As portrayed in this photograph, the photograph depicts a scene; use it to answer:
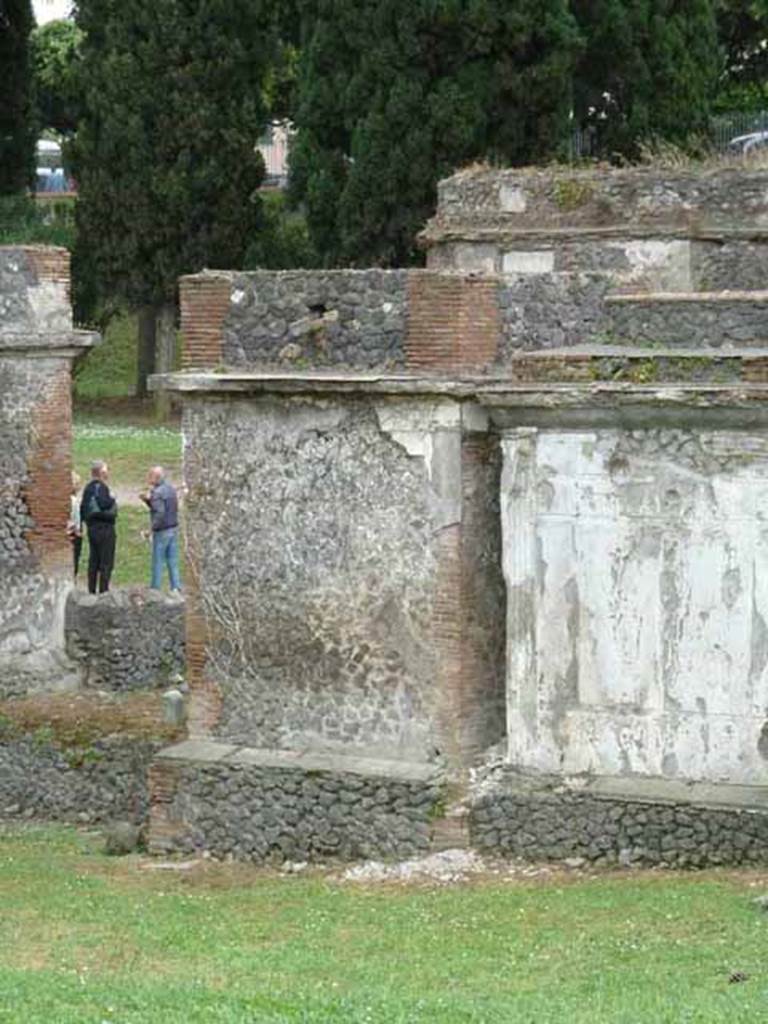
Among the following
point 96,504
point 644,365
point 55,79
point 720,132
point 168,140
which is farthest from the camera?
point 55,79

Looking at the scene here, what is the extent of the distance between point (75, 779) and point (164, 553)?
15.5 feet

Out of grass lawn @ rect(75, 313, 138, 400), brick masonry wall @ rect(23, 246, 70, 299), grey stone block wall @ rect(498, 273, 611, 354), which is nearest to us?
grey stone block wall @ rect(498, 273, 611, 354)

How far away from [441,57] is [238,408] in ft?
57.8

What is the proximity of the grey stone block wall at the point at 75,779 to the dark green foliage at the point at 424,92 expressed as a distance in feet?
51.2

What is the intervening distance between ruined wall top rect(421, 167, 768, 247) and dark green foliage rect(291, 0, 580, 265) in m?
8.54

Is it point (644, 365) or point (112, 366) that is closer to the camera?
point (644, 365)

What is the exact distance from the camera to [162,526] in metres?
22.7

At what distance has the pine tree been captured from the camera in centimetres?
3469

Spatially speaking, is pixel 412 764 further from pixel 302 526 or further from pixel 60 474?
pixel 60 474

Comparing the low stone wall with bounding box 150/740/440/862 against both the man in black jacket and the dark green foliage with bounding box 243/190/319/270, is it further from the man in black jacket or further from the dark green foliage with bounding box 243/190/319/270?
the dark green foliage with bounding box 243/190/319/270

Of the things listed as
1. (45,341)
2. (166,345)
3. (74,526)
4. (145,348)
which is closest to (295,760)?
(45,341)

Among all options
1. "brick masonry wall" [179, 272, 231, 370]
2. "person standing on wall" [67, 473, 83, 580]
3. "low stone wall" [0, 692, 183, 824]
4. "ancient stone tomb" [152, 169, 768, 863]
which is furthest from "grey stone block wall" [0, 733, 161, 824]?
"brick masonry wall" [179, 272, 231, 370]

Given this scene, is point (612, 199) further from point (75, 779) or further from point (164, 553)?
point (75, 779)

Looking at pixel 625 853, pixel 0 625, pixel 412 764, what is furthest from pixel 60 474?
pixel 625 853
